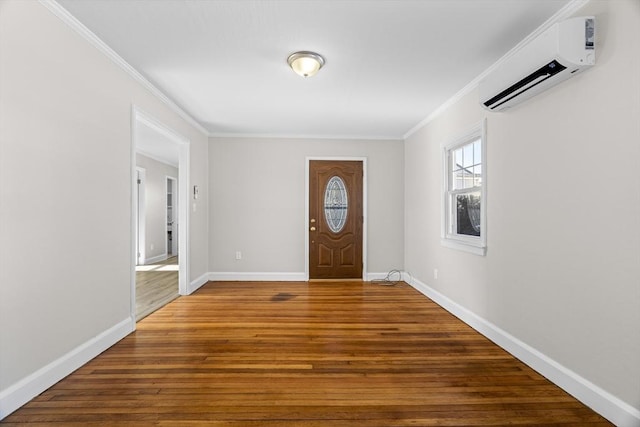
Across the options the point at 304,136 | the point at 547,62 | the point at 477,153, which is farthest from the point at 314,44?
the point at 304,136

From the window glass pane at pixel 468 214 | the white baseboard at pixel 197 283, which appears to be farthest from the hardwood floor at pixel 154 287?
the window glass pane at pixel 468 214

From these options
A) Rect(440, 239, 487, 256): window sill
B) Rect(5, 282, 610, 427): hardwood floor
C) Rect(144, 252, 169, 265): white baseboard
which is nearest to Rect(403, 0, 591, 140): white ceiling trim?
Rect(440, 239, 487, 256): window sill

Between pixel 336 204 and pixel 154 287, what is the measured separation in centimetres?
323

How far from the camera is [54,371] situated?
2.14m

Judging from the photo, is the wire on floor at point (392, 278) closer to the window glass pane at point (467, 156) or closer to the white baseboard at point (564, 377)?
the white baseboard at point (564, 377)

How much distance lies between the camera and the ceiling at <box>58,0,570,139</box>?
210cm

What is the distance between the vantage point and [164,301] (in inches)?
164

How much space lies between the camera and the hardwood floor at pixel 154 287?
3.95 m

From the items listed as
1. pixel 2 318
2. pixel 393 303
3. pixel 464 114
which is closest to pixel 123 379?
pixel 2 318

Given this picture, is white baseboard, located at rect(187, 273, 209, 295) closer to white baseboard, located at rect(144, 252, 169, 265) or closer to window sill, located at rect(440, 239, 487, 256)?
white baseboard, located at rect(144, 252, 169, 265)

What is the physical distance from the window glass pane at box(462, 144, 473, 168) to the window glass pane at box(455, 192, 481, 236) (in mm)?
350

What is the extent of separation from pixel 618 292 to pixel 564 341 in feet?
1.82

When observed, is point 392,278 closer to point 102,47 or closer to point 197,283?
point 197,283

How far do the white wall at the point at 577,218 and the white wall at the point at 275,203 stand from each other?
96.5 inches
